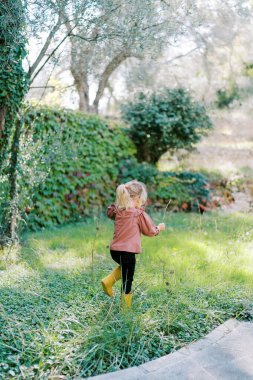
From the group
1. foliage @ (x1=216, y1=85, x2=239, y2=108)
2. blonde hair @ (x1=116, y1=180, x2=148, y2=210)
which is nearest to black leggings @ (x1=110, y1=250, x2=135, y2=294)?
blonde hair @ (x1=116, y1=180, x2=148, y2=210)

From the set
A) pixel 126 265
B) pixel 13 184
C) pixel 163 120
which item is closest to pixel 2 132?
pixel 13 184

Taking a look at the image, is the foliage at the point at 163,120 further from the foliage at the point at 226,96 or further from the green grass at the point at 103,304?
the foliage at the point at 226,96

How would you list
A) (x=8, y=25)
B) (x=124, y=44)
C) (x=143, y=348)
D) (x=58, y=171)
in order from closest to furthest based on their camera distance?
(x=143, y=348)
(x=8, y=25)
(x=124, y=44)
(x=58, y=171)

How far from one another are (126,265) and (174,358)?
3.19 ft

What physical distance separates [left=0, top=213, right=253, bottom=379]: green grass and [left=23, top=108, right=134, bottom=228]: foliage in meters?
1.72

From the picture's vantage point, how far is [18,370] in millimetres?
2971

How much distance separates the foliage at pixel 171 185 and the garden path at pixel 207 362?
6.87m

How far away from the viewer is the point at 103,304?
3.92 m

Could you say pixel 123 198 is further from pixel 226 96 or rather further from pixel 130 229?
pixel 226 96

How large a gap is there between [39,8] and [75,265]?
3.02 meters

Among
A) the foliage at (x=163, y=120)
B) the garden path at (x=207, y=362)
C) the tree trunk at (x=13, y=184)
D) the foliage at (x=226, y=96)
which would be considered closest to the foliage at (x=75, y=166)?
the foliage at (x=163, y=120)

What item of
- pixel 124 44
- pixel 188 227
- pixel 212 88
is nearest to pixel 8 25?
pixel 124 44

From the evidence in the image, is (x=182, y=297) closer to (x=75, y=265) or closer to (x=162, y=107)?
(x=75, y=265)

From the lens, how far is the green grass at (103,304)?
318 cm
